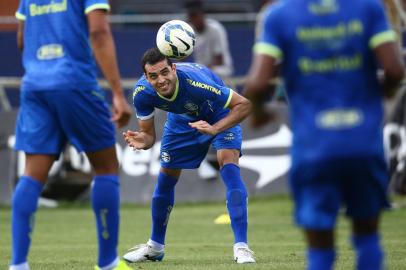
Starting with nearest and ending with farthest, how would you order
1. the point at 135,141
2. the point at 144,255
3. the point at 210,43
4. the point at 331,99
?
the point at 331,99 → the point at 135,141 → the point at 144,255 → the point at 210,43

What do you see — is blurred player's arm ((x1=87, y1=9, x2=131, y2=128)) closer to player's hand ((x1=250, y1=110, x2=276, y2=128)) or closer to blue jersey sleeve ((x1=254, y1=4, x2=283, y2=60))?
player's hand ((x1=250, y1=110, x2=276, y2=128))

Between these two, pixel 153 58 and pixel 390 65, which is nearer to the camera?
pixel 390 65

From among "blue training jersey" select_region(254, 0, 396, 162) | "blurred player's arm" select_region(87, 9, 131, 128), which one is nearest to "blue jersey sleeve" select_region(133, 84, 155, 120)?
"blurred player's arm" select_region(87, 9, 131, 128)

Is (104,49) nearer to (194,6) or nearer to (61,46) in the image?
(61,46)

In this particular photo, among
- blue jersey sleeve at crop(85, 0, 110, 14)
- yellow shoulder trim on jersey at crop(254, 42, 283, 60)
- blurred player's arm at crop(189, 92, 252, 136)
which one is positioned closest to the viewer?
yellow shoulder trim on jersey at crop(254, 42, 283, 60)

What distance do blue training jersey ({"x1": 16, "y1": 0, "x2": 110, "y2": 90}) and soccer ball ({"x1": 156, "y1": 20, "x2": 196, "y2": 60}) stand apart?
8.66 feet

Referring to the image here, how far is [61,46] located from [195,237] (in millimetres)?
5575

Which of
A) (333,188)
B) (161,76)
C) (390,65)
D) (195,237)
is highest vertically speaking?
(390,65)

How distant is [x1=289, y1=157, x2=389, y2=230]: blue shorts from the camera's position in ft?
A: 18.2

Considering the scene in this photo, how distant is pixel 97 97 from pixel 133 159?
9.73 meters

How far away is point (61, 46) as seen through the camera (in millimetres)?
6859

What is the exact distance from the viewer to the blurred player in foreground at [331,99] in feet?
18.1

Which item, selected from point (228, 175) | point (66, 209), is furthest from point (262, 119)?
point (66, 209)

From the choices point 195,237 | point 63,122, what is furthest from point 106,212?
point 195,237
